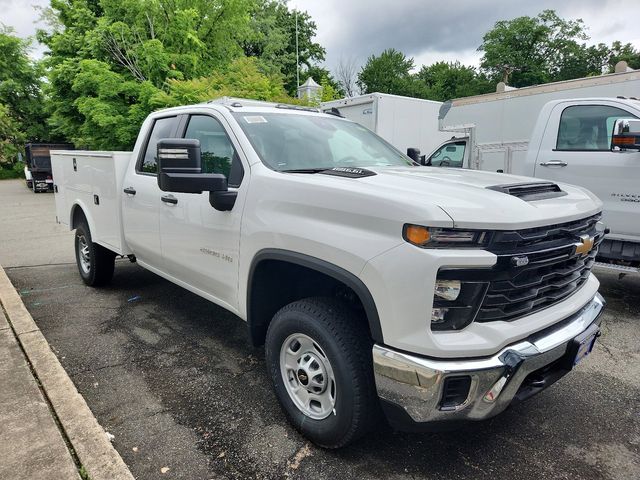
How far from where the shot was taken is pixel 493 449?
2.66 metres

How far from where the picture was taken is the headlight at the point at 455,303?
2012mm

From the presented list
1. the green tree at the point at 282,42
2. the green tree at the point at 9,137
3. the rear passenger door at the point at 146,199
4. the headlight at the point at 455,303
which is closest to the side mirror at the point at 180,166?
the rear passenger door at the point at 146,199

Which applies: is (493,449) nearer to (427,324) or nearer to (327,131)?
(427,324)

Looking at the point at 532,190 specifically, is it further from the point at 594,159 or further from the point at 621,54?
the point at 621,54

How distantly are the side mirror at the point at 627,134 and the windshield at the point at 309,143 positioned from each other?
2.39m

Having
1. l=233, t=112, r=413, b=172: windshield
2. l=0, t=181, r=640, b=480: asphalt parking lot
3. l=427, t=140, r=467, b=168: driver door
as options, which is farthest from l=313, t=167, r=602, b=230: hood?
l=427, t=140, r=467, b=168: driver door

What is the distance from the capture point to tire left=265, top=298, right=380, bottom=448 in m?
2.31

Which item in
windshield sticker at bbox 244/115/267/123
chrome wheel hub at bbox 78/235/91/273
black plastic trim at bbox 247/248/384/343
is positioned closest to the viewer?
black plastic trim at bbox 247/248/384/343

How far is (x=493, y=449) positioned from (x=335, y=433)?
0.95 m

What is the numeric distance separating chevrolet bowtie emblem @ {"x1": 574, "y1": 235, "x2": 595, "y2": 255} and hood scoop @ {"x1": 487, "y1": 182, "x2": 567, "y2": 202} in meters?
0.27

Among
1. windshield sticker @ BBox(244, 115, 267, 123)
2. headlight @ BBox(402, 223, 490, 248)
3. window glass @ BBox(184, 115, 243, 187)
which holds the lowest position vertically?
headlight @ BBox(402, 223, 490, 248)

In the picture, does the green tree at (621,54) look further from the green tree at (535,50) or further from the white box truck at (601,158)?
the white box truck at (601,158)

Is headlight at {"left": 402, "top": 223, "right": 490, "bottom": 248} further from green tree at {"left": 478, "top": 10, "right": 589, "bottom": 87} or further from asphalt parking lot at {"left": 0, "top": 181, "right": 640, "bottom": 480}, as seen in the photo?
green tree at {"left": 478, "top": 10, "right": 589, "bottom": 87}

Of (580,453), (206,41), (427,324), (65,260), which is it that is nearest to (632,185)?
(580,453)
